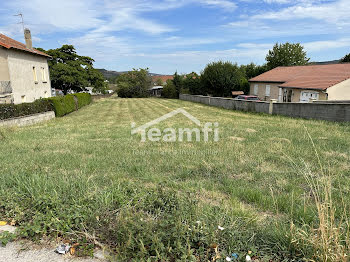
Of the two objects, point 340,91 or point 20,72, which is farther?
point 340,91

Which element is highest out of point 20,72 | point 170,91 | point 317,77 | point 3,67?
point 3,67

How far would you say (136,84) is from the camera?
48531 millimetres

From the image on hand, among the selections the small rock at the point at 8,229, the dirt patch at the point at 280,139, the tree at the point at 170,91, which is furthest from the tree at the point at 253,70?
the small rock at the point at 8,229

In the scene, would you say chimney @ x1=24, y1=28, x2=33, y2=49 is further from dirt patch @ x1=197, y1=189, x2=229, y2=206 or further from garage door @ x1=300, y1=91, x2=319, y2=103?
garage door @ x1=300, y1=91, x2=319, y2=103

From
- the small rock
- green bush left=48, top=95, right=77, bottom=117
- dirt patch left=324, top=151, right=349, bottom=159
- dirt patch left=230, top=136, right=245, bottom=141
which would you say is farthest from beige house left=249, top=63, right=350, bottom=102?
the small rock

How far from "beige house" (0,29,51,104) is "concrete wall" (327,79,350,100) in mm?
25016

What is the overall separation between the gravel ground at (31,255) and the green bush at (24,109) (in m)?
11.7

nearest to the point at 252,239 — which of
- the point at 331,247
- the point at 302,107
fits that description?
the point at 331,247

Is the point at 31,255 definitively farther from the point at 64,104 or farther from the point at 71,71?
the point at 71,71

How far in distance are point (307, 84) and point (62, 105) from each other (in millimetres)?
22031

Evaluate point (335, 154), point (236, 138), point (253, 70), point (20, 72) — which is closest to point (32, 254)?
point (335, 154)

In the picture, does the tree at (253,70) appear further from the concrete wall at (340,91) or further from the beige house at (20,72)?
the beige house at (20,72)

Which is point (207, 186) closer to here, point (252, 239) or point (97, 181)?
point (252, 239)

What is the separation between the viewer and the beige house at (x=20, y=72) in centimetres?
1556
